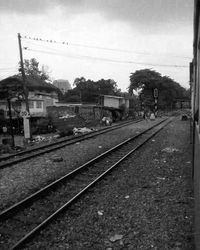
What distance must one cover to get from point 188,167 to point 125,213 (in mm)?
4699

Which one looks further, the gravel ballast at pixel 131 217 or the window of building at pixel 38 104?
the window of building at pixel 38 104

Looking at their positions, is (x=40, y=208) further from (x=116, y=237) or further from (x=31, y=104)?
(x=31, y=104)

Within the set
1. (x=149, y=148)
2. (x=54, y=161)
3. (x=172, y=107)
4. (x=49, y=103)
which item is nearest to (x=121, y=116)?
(x=49, y=103)

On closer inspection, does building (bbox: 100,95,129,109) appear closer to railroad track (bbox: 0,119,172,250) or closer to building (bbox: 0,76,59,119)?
building (bbox: 0,76,59,119)

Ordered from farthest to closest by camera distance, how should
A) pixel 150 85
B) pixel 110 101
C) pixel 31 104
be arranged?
1. pixel 150 85
2. pixel 110 101
3. pixel 31 104

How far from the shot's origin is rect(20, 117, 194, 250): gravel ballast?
455 centimetres

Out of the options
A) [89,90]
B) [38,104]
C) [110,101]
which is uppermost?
[89,90]

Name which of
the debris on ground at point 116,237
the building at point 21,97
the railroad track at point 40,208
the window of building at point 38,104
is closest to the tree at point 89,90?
the building at point 21,97

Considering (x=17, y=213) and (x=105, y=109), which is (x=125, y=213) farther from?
(x=105, y=109)

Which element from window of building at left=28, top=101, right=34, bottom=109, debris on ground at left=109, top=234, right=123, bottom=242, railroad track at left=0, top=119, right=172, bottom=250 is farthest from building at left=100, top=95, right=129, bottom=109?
debris on ground at left=109, top=234, right=123, bottom=242

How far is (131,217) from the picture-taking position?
5555mm

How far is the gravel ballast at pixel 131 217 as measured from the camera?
14.9ft

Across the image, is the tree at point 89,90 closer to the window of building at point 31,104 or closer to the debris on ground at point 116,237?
the window of building at point 31,104

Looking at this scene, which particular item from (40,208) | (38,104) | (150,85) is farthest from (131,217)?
(150,85)
